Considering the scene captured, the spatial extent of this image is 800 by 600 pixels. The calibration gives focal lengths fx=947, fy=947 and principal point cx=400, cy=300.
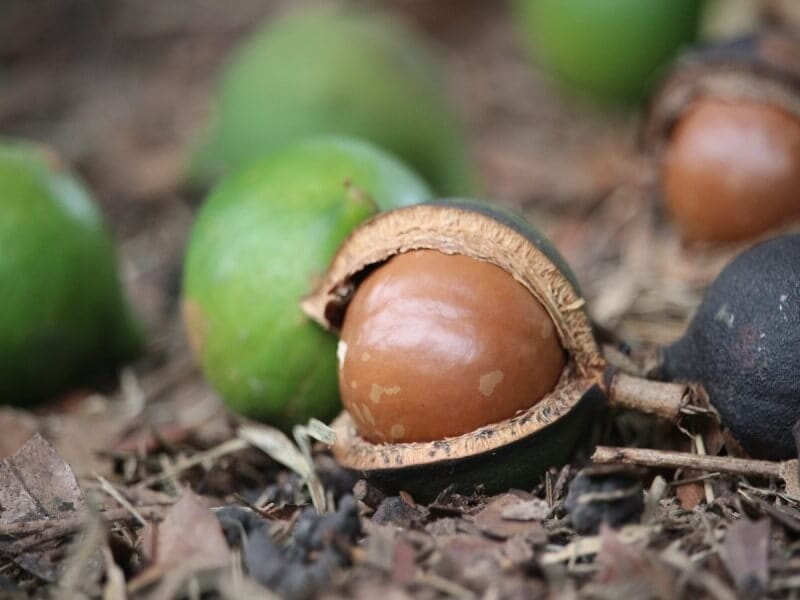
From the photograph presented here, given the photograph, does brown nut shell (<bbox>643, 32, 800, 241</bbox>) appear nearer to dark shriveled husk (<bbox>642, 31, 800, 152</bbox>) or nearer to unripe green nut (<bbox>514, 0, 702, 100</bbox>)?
dark shriveled husk (<bbox>642, 31, 800, 152</bbox>)

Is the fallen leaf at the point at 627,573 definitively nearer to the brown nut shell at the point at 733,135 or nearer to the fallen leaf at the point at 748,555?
the fallen leaf at the point at 748,555

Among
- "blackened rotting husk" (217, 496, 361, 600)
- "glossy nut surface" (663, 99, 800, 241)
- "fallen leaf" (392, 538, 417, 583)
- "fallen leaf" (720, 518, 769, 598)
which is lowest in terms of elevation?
"blackened rotting husk" (217, 496, 361, 600)

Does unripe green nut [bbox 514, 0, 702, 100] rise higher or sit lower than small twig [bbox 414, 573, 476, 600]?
higher

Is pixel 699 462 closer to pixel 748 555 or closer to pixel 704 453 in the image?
pixel 704 453

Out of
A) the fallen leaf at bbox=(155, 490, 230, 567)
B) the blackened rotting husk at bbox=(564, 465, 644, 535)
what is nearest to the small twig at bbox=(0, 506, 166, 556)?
Result: the fallen leaf at bbox=(155, 490, 230, 567)

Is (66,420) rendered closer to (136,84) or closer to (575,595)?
(575,595)
